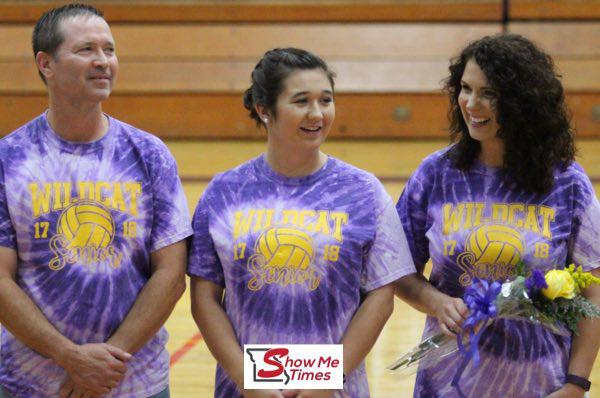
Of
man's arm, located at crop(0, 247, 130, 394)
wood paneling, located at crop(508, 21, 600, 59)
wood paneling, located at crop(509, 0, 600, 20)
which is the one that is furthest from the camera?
wood paneling, located at crop(509, 0, 600, 20)

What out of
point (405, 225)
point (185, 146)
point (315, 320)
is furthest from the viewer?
point (185, 146)

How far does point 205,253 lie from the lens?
2320 millimetres

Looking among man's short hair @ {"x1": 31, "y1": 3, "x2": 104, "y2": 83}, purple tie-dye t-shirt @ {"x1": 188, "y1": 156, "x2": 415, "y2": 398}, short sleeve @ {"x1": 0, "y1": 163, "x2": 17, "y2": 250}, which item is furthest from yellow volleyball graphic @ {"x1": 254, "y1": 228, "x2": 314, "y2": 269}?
man's short hair @ {"x1": 31, "y1": 3, "x2": 104, "y2": 83}

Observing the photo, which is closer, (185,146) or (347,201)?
(347,201)

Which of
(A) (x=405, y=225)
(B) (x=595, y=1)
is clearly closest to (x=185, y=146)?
(B) (x=595, y=1)

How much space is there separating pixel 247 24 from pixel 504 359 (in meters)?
7.28

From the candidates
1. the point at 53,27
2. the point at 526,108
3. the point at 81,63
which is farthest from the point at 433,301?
the point at 53,27

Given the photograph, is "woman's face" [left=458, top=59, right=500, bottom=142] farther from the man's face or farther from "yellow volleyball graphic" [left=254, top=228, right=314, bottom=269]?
the man's face

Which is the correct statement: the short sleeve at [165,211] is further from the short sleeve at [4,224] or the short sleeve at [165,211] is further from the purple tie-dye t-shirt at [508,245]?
the purple tie-dye t-shirt at [508,245]

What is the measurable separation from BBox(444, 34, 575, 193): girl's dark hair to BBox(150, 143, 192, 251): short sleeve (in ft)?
2.66

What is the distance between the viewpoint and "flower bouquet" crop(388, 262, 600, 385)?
2.11 meters

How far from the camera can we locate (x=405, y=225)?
96.1 inches

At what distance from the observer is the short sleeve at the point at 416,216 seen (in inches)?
95.5

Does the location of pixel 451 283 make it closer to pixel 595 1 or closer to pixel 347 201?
pixel 347 201
